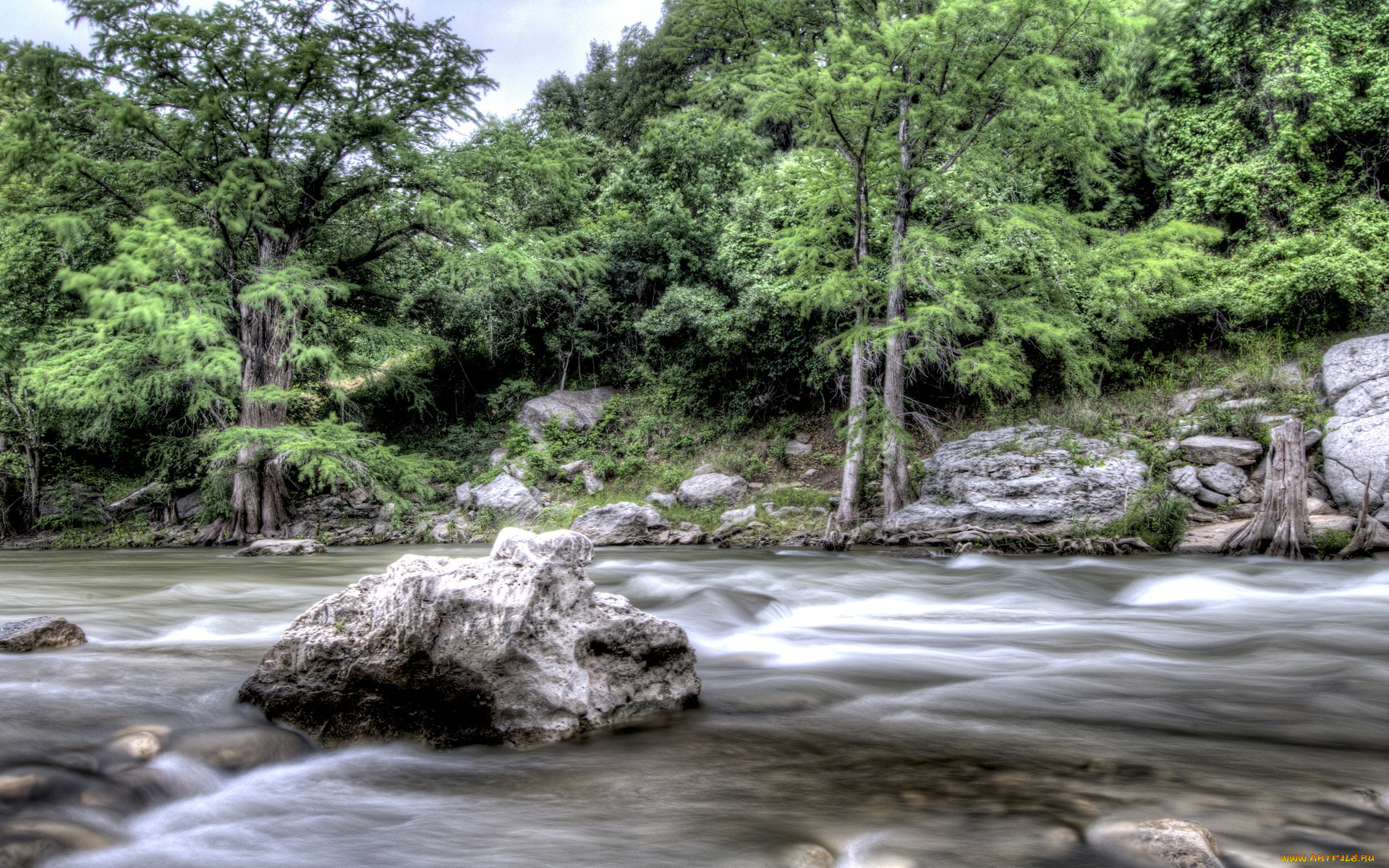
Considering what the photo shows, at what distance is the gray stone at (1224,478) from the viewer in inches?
462

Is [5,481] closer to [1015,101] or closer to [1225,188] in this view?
[1015,101]

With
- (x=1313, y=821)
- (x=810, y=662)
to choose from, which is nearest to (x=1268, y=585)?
(x=810, y=662)

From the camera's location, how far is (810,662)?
5.19m

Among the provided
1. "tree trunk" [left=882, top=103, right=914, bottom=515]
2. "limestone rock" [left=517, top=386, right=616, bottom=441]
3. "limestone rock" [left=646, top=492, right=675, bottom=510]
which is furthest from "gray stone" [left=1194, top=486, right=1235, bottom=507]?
"limestone rock" [left=517, top=386, right=616, bottom=441]

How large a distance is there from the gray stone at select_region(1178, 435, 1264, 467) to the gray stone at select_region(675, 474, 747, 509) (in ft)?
26.7

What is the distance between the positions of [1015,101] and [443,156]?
40.1 feet

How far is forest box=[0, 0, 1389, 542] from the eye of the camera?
12.2 metres

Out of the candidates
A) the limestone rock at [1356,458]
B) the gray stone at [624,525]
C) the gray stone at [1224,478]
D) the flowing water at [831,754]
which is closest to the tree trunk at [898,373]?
the gray stone at [1224,478]

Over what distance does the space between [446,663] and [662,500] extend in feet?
45.4

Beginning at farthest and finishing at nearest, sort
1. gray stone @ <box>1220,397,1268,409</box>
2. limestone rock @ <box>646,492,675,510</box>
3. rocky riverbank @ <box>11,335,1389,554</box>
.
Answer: limestone rock @ <box>646,492,675,510</box>, gray stone @ <box>1220,397,1268,409</box>, rocky riverbank @ <box>11,335,1389,554</box>

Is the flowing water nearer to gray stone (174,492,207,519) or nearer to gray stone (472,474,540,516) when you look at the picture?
gray stone (472,474,540,516)

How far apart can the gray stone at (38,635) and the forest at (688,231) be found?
31.7 ft

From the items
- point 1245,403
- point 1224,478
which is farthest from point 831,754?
point 1245,403

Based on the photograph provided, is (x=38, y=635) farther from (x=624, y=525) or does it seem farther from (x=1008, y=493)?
(x=1008, y=493)
